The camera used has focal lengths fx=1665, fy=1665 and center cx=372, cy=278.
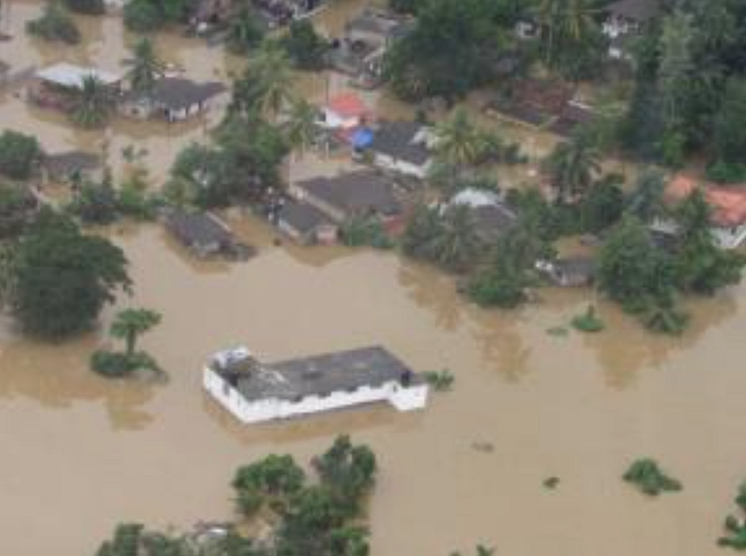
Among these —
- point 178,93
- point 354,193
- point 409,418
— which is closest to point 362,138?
point 354,193

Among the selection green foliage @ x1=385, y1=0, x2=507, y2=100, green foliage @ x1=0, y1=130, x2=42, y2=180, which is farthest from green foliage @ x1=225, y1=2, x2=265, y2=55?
green foliage @ x1=0, y1=130, x2=42, y2=180

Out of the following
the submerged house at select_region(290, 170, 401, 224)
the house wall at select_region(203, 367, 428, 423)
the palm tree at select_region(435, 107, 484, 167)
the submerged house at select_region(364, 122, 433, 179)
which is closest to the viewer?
the house wall at select_region(203, 367, 428, 423)

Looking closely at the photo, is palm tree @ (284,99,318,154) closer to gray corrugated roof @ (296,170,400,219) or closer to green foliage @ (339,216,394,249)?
gray corrugated roof @ (296,170,400,219)

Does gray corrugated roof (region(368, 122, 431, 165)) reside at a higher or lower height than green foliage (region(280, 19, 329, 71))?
lower

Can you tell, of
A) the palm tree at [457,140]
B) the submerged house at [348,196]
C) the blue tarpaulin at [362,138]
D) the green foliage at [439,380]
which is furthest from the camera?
the blue tarpaulin at [362,138]

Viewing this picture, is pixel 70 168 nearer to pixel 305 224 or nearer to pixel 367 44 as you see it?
pixel 305 224

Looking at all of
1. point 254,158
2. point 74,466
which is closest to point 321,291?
point 254,158

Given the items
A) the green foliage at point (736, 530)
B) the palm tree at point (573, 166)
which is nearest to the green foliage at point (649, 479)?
the green foliage at point (736, 530)

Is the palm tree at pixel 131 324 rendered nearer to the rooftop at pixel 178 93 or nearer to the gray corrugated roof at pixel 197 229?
the gray corrugated roof at pixel 197 229
